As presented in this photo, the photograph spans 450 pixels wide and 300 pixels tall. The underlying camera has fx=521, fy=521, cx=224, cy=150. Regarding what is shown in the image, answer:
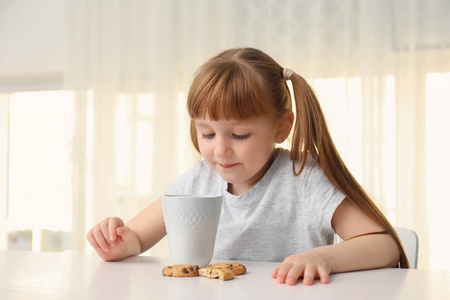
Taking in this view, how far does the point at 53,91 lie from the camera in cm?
358

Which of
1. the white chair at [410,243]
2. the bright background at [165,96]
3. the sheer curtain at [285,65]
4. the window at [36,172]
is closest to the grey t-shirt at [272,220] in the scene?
the white chair at [410,243]

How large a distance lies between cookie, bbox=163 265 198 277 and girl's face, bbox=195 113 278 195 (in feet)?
0.95

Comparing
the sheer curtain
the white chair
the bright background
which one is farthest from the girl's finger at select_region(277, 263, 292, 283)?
the bright background

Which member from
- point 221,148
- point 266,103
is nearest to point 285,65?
point 266,103

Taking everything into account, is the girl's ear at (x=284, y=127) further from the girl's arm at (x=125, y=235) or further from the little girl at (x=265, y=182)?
the girl's arm at (x=125, y=235)

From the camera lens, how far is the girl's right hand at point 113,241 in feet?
2.91

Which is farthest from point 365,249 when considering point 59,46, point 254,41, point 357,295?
point 59,46

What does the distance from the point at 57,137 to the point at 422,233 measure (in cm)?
242

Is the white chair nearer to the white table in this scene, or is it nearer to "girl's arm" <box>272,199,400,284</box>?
"girl's arm" <box>272,199,400,284</box>

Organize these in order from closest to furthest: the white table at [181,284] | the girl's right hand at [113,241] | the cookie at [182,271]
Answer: the white table at [181,284]
the cookie at [182,271]
the girl's right hand at [113,241]

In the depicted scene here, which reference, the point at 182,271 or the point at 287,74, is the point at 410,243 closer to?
the point at 287,74

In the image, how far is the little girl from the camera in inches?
36.5

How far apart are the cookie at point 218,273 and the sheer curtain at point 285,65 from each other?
1912mm

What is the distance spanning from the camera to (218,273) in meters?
0.69
